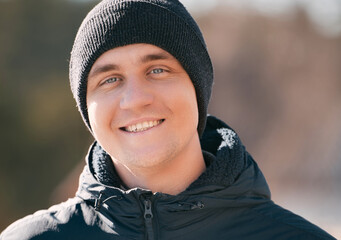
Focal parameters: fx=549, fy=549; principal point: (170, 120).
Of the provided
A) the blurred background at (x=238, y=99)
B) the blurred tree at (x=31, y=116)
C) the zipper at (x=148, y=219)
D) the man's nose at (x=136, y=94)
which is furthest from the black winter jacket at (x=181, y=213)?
the blurred tree at (x=31, y=116)

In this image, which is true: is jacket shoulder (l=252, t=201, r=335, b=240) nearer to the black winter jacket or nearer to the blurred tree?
the black winter jacket

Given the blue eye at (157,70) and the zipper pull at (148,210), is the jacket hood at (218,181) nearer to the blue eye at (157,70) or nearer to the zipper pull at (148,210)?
the zipper pull at (148,210)

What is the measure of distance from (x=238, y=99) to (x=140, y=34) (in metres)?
13.0

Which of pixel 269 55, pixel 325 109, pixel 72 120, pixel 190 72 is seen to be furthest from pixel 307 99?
pixel 190 72

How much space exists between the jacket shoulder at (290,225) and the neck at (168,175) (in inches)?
12.9

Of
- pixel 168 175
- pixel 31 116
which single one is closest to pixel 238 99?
pixel 31 116

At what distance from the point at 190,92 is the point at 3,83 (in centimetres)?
911

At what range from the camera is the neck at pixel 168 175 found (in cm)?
236

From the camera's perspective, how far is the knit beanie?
2354mm

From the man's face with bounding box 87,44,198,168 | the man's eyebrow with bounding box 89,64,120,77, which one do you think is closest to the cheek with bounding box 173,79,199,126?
the man's face with bounding box 87,44,198,168

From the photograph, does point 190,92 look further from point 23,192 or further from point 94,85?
point 23,192

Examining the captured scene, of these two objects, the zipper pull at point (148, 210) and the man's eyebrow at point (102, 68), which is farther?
the man's eyebrow at point (102, 68)

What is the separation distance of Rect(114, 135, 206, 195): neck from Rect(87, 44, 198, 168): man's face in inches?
1.8

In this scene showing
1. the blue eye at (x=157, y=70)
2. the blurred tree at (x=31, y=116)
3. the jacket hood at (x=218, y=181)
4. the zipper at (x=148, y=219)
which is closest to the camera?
the zipper at (x=148, y=219)
